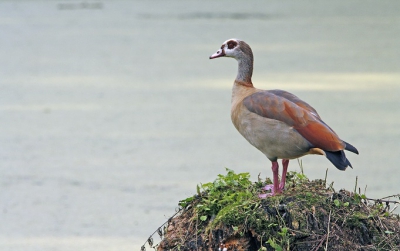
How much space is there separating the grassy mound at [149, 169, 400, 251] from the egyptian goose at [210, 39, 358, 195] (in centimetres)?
11

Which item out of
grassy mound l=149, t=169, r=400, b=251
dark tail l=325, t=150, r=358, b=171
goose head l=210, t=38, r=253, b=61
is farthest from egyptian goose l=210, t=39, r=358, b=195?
goose head l=210, t=38, r=253, b=61

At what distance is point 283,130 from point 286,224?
32 cm

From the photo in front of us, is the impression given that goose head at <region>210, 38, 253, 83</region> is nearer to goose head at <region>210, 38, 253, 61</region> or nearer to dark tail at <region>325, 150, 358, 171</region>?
goose head at <region>210, 38, 253, 61</region>

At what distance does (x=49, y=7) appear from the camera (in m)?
8.78

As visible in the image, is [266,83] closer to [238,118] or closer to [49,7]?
[238,118]

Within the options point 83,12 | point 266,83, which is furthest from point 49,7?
point 266,83

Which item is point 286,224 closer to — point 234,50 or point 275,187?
point 275,187

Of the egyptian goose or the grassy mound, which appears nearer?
the grassy mound

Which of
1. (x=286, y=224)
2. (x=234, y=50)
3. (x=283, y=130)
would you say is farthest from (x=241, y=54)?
(x=286, y=224)

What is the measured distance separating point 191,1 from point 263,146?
7.14 m

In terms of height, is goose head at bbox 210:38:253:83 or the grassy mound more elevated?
goose head at bbox 210:38:253:83

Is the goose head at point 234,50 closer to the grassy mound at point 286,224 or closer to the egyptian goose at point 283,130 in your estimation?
the egyptian goose at point 283,130

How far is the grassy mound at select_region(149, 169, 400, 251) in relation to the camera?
202 centimetres

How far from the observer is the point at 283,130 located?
89.0 inches
